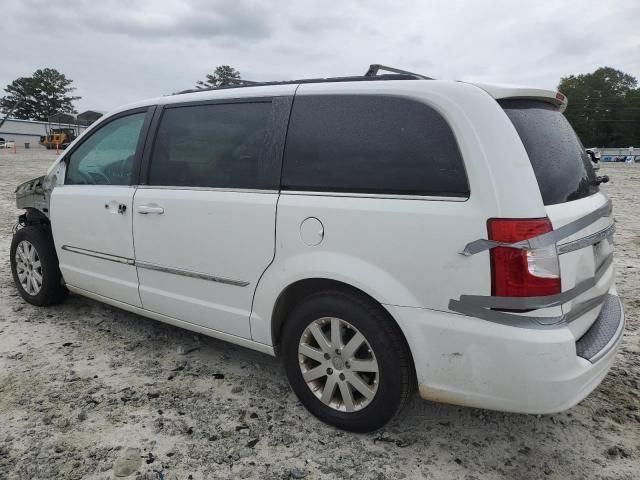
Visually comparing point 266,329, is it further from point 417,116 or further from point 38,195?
point 38,195

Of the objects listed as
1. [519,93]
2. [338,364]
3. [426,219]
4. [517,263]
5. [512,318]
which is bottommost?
[338,364]

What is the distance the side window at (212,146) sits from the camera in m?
2.75

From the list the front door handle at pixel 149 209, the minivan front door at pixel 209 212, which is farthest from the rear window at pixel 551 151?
the front door handle at pixel 149 209

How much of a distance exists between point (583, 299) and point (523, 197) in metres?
0.60

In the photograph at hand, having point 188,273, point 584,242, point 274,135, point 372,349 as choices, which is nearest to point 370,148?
point 274,135

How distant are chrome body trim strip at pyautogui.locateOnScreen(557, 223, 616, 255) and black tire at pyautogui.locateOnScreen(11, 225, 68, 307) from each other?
12.4ft

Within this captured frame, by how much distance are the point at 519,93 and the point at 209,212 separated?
68.1 inches

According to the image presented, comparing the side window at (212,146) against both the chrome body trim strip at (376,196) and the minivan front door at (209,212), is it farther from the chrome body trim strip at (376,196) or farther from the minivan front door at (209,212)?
the chrome body trim strip at (376,196)

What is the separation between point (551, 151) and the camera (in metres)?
2.26

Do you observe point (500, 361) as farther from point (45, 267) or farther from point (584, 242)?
point (45, 267)

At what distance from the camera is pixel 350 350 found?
2.39m

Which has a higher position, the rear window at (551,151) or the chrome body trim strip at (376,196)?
the rear window at (551,151)

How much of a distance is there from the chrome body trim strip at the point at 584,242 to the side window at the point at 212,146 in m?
1.46

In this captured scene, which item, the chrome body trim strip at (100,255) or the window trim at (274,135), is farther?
the chrome body trim strip at (100,255)
